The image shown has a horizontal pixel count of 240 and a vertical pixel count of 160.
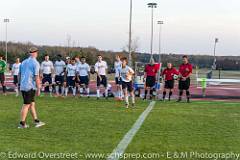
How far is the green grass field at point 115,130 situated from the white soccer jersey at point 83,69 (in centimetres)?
414

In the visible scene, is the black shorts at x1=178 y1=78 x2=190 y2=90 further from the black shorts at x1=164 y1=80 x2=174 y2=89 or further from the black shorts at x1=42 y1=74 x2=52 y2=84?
the black shorts at x1=42 y1=74 x2=52 y2=84

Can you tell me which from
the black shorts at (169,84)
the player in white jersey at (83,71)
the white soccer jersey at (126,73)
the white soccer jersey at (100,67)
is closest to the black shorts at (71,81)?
the player in white jersey at (83,71)

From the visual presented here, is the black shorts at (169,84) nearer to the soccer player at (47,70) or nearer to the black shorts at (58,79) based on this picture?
the black shorts at (58,79)

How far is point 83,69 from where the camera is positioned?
20.6 metres

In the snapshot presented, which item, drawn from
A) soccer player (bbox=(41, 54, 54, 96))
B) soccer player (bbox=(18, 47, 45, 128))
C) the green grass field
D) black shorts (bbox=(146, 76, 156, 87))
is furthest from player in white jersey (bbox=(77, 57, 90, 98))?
soccer player (bbox=(18, 47, 45, 128))

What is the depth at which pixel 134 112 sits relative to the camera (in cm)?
1509

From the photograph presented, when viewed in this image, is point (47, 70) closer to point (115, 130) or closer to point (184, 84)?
point (184, 84)

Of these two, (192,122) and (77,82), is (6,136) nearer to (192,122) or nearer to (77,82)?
(192,122)

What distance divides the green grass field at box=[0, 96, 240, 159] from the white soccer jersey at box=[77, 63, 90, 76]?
4144 mm

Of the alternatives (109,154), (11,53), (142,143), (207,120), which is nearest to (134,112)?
(207,120)

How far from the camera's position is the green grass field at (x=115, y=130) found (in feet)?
29.0

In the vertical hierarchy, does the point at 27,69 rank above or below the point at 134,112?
above

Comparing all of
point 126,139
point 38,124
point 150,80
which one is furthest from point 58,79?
point 126,139

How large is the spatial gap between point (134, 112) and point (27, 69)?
16.1ft
